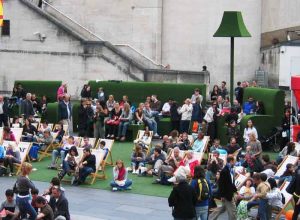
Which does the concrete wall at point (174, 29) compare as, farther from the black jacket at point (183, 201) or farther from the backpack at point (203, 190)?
the black jacket at point (183, 201)

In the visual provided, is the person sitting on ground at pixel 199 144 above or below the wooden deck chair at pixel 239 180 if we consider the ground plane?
above

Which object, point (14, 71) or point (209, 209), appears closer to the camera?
point (209, 209)

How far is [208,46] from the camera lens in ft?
127

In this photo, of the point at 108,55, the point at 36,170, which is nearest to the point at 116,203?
the point at 36,170

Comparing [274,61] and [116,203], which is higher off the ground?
[274,61]

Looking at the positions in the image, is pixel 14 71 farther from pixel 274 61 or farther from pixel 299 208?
pixel 299 208

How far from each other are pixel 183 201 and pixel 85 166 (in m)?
6.79

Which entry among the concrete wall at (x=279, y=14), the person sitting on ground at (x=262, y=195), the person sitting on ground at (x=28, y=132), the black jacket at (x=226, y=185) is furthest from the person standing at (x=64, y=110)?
the concrete wall at (x=279, y=14)

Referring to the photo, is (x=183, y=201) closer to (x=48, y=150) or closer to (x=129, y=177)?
(x=129, y=177)

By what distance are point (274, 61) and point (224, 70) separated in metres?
2.30

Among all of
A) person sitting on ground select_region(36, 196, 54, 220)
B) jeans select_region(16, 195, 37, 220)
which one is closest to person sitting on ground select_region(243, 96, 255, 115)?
jeans select_region(16, 195, 37, 220)

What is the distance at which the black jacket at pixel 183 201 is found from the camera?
15.4m

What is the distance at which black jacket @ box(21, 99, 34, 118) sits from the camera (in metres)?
29.1

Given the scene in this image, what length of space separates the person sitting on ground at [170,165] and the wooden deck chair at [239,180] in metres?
2.23
